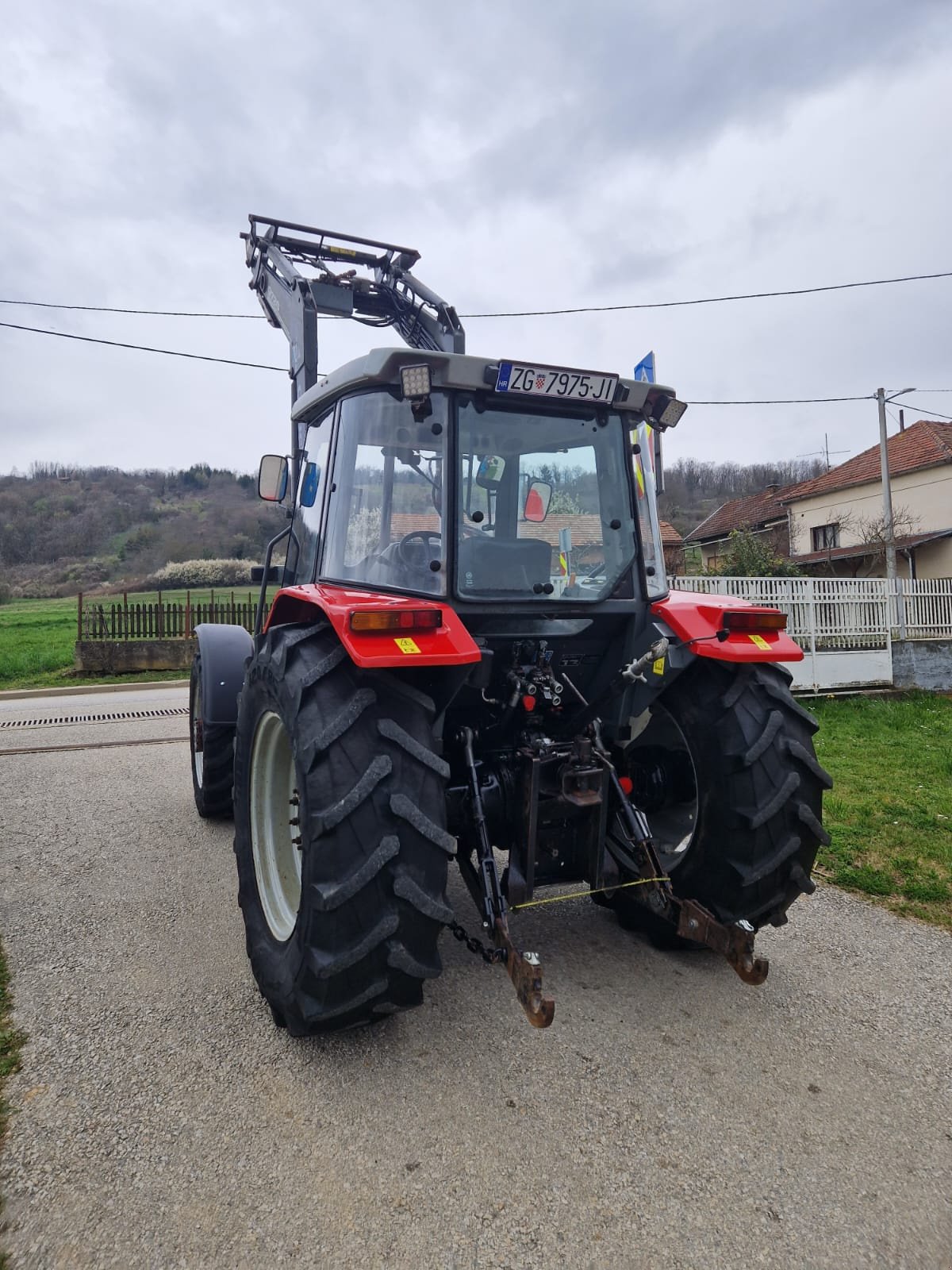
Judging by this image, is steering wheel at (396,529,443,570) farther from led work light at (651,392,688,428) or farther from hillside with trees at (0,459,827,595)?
hillside with trees at (0,459,827,595)

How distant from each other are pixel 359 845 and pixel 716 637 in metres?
1.51

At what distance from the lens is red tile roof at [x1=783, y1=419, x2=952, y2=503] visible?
2531cm

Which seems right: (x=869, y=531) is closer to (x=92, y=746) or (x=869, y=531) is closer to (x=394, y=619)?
(x=92, y=746)

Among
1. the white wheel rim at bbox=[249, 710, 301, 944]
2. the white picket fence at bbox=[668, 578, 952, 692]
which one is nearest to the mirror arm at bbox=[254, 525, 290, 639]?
the white wheel rim at bbox=[249, 710, 301, 944]

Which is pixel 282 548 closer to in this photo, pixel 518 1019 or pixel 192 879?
pixel 192 879

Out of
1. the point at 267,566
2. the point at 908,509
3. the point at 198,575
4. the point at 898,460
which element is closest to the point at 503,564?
the point at 267,566

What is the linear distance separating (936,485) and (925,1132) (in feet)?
89.1

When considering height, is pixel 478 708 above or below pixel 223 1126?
above

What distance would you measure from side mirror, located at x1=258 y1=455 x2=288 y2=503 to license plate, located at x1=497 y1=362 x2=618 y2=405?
4.44 ft

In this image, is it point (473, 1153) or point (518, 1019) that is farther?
point (518, 1019)

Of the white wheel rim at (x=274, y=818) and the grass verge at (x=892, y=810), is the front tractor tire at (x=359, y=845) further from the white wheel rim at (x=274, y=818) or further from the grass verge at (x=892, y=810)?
the grass verge at (x=892, y=810)

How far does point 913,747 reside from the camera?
7562 mm

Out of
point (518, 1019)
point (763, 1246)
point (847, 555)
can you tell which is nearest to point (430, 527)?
point (518, 1019)

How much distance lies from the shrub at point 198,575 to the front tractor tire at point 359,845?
107ft
